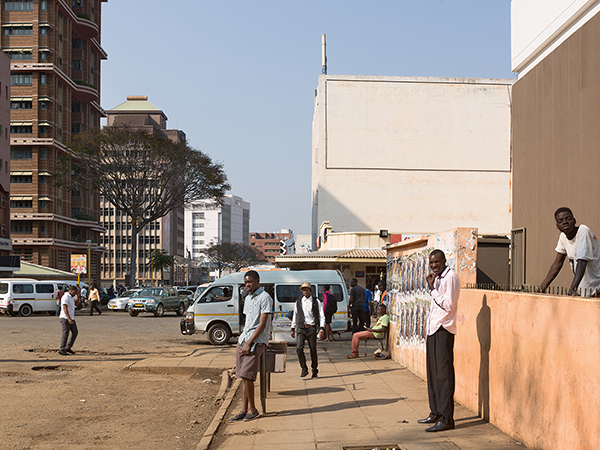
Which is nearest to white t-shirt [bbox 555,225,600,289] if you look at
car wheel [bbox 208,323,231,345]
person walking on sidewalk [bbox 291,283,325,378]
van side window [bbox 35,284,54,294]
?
person walking on sidewalk [bbox 291,283,325,378]

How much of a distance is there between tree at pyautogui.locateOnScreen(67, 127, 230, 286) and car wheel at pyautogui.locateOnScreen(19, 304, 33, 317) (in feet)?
37.7

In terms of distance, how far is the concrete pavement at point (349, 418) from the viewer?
623 centimetres

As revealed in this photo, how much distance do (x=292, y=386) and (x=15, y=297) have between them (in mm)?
26443

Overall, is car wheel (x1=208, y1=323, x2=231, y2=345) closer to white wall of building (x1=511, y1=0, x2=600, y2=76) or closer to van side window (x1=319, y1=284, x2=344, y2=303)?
van side window (x1=319, y1=284, x2=344, y2=303)

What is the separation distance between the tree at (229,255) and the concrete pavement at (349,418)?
9704 cm

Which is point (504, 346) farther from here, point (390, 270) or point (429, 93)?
point (429, 93)

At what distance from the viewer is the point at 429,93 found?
178 ft

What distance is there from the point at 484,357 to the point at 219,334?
11836 millimetres

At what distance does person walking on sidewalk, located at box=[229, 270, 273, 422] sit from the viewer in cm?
738

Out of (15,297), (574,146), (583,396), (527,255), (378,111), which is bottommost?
(15,297)

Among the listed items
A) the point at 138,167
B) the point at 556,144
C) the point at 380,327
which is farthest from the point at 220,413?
the point at 138,167

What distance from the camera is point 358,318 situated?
1903cm

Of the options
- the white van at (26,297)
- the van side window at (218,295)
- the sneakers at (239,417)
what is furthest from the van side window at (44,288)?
the sneakers at (239,417)

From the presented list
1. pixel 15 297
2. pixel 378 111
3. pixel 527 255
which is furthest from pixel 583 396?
pixel 378 111
